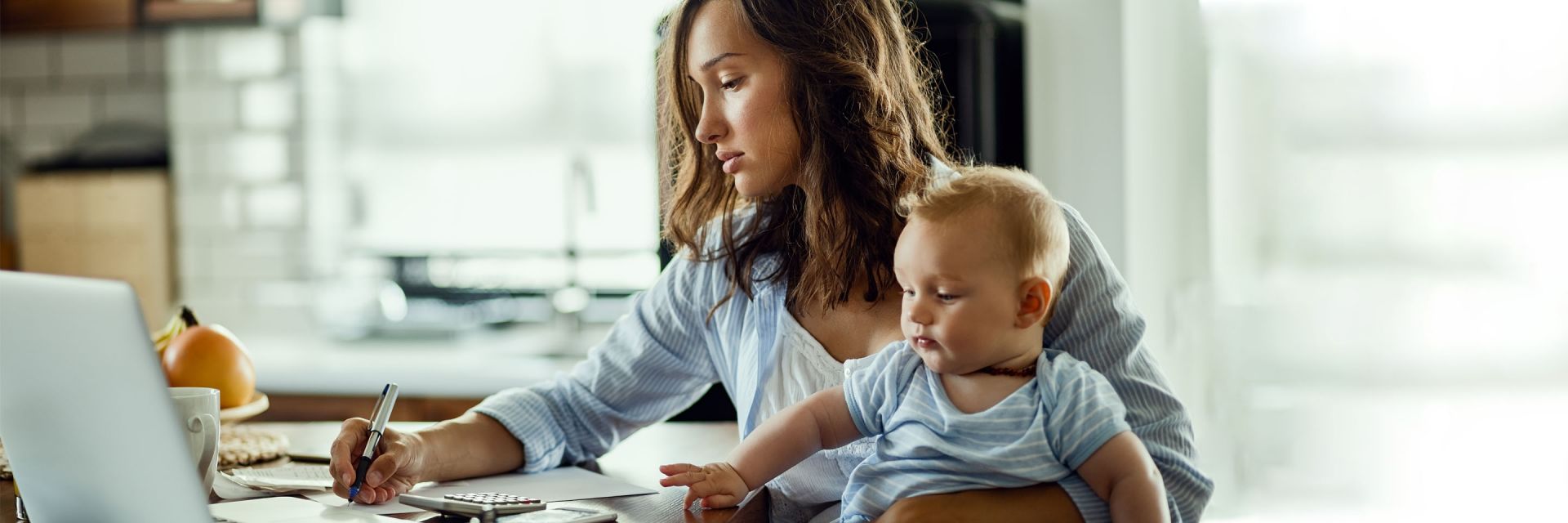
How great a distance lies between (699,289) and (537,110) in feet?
9.04

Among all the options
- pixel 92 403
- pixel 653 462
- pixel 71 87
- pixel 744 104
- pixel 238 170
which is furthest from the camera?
pixel 71 87

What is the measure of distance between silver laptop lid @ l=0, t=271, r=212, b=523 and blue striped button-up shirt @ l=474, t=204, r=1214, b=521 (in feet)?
1.59


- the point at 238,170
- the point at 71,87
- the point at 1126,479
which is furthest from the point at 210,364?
the point at 71,87

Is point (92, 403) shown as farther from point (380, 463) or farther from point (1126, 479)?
point (1126, 479)

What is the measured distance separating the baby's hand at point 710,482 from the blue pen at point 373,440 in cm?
28

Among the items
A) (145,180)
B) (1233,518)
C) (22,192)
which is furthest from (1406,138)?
(22,192)

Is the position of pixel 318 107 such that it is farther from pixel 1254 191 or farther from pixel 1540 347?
pixel 1540 347

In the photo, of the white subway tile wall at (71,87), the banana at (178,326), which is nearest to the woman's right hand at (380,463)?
the banana at (178,326)

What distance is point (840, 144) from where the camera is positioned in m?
1.31

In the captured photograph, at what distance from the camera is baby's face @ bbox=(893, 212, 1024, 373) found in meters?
0.97

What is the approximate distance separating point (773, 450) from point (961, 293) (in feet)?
0.73

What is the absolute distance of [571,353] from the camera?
3715mm

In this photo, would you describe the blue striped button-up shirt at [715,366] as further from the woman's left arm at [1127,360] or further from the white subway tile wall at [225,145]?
the white subway tile wall at [225,145]

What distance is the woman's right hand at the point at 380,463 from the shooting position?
1176 mm
